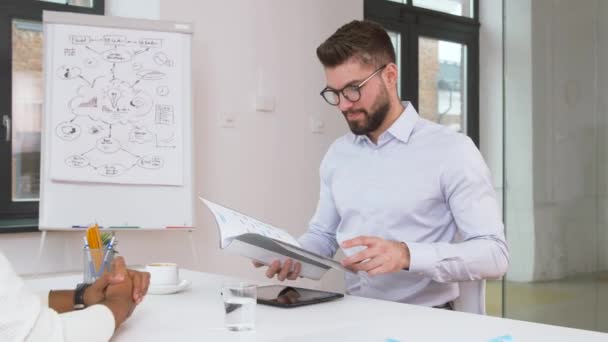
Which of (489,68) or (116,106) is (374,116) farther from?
(489,68)

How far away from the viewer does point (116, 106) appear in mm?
3502

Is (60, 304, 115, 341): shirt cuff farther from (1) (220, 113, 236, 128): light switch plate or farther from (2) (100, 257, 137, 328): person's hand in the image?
(1) (220, 113, 236, 128): light switch plate

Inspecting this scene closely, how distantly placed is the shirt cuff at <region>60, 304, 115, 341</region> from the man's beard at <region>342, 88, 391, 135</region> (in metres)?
1.10

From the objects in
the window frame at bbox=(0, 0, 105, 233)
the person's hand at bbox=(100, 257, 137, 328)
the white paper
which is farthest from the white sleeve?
the window frame at bbox=(0, 0, 105, 233)

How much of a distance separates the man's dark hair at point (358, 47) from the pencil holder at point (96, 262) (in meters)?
0.89

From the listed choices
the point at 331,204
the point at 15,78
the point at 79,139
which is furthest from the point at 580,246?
the point at 15,78

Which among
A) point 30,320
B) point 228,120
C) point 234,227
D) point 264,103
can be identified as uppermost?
point 264,103

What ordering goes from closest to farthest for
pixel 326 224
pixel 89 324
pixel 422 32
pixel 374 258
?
1. pixel 89 324
2. pixel 374 258
3. pixel 326 224
4. pixel 422 32

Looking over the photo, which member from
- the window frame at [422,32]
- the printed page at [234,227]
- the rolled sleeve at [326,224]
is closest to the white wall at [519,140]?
the window frame at [422,32]

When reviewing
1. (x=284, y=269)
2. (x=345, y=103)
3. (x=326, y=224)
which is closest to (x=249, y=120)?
(x=326, y=224)

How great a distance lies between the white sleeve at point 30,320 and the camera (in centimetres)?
122

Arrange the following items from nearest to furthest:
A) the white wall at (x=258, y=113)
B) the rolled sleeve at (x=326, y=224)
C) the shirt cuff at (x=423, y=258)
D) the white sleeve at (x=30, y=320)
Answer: the white sleeve at (x=30, y=320), the shirt cuff at (x=423, y=258), the rolled sleeve at (x=326, y=224), the white wall at (x=258, y=113)

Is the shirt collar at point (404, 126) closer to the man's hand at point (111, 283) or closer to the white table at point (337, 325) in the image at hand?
the white table at point (337, 325)

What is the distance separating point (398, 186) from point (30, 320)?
1270mm
